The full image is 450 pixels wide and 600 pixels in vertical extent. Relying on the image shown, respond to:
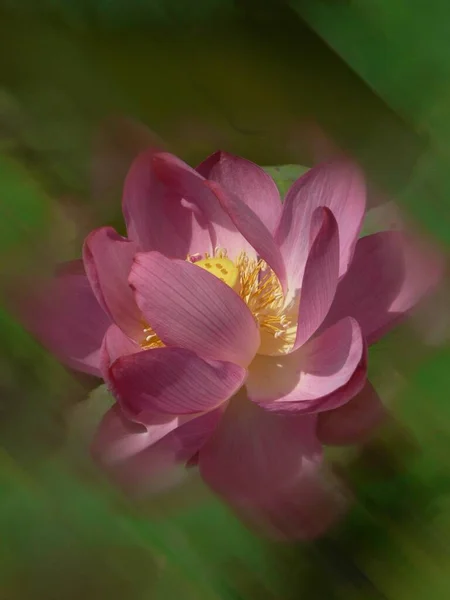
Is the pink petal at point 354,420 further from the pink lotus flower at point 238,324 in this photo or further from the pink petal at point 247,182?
the pink petal at point 247,182

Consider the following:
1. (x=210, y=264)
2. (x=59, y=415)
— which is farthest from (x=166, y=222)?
(x=59, y=415)

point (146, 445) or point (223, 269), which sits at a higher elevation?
point (223, 269)

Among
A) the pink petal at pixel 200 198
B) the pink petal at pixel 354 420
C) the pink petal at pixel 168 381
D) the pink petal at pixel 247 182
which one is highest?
the pink petal at pixel 247 182

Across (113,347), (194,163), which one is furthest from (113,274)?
(194,163)

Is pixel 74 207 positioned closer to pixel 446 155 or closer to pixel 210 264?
pixel 210 264

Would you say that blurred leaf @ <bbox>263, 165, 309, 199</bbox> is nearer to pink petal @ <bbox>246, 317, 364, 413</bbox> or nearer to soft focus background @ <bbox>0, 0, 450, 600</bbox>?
soft focus background @ <bbox>0, 0, 450, 600</bbox>

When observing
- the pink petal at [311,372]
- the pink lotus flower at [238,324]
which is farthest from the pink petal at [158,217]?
the pink petal at [311,372]

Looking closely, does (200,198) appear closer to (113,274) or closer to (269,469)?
(113,274)

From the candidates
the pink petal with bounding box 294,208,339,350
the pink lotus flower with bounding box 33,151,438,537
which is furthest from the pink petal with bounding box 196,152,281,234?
the pink petal with bounding box 294,208,339,350

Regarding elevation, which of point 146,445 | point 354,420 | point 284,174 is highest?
point 284,174
